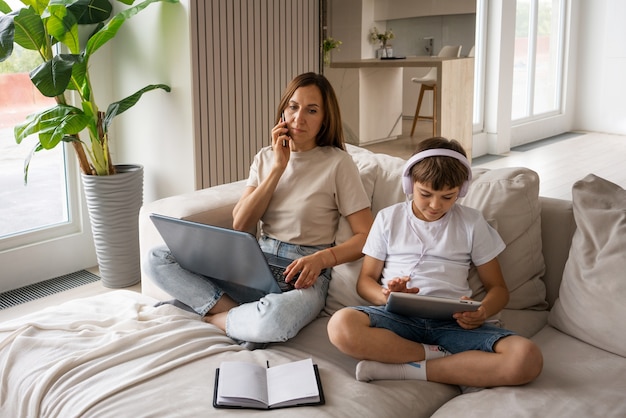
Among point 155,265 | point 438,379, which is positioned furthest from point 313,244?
point 438,379

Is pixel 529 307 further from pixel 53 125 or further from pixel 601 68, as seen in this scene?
pixel 601 68

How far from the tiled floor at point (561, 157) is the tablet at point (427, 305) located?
2.33 m

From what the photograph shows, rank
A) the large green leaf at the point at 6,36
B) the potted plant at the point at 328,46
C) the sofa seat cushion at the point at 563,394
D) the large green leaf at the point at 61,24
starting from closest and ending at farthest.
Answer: the sofa seat cushion at the point at 563,394 < the large green leaf at the point at 6,36 < the large green leaf at the point at 61,24 < the potted plant at the point at 328,46

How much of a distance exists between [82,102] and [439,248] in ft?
6.42

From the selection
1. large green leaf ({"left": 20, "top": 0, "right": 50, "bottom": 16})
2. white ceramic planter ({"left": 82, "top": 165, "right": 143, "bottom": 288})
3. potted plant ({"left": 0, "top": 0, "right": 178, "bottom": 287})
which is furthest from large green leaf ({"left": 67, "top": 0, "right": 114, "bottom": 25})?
white ceramic planter ({"left": 82, "top": 165, "right": 143, "bottom": 288})

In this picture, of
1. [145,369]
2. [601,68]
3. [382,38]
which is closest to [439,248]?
[145,369]

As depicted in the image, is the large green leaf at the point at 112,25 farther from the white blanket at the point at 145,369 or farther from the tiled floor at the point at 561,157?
the white blanket at the point at 145,369

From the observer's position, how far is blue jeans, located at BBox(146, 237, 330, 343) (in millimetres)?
1948

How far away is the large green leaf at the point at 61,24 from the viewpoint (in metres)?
2.95

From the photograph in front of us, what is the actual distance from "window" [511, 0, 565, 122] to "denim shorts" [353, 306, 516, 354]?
6.04 m

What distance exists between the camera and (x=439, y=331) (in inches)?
73.1

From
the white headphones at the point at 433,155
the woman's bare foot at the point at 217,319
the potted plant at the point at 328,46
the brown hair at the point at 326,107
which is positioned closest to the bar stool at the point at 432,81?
the potted plant at the point at 328,46

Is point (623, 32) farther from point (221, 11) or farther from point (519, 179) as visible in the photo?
point (519, 179)

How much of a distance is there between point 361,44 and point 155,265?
8.55ft
